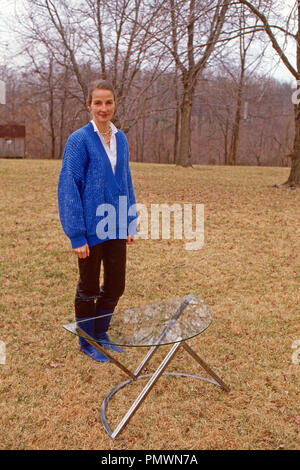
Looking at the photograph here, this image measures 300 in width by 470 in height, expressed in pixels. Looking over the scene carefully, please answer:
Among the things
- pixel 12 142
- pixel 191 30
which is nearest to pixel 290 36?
pixel 191 30

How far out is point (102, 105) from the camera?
287cm

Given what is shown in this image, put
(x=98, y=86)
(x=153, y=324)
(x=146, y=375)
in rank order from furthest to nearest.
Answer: (x=146, y=375) < (x=153, y=324) < (x=98, y=86)

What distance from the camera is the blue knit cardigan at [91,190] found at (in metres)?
2.81

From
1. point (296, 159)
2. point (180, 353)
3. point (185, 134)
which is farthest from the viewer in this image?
point (185, 134)

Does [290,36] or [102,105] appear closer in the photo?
[102,105]

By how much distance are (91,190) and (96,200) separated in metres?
0.08

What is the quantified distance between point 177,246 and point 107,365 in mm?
3518

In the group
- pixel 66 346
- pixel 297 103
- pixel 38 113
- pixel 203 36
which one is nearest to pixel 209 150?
pixel 38 113

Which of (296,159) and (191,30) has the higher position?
(191,30)

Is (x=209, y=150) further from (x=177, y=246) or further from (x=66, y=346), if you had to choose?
(x=66, y=346)

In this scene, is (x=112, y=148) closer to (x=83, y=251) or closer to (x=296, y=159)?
(x=83, y=251)

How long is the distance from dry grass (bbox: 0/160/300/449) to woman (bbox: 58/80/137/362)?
0.54m

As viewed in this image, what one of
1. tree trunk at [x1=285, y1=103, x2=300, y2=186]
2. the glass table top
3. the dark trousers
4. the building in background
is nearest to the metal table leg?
the glass table top

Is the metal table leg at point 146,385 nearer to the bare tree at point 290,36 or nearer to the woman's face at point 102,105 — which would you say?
the woman's face at point 102,105
